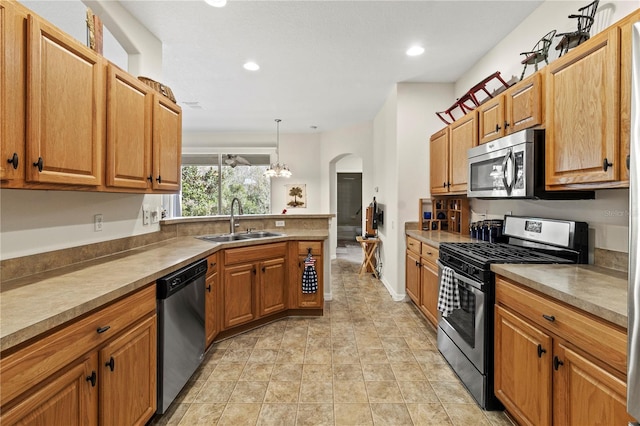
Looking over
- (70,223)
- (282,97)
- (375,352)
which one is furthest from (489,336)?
(282,97)

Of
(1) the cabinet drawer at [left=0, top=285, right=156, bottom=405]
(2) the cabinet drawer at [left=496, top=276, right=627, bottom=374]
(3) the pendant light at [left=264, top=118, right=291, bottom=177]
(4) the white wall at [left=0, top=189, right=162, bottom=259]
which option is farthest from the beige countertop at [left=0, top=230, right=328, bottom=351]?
(3) the pendant light at [left=264, top=118, right=291, bottom=177]

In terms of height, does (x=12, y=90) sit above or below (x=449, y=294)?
above

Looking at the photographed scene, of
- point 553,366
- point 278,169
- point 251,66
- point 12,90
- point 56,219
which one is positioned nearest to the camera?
point 12,90

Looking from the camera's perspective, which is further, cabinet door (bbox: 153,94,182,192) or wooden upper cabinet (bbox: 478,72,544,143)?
cabinet door (bbox: 153,94,182,192)

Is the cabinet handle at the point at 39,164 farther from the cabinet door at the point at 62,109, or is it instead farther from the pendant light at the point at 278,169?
the pendant light at the point at 278,169

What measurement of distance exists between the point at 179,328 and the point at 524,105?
2.78 metres

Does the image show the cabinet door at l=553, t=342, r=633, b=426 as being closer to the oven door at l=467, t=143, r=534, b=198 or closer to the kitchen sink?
the oven door at l=467, t=143, r=534, b=198

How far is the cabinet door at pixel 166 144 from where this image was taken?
2293 mm

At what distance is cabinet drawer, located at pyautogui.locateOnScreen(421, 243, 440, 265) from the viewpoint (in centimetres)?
295

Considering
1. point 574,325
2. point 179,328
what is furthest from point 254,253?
point 574,325

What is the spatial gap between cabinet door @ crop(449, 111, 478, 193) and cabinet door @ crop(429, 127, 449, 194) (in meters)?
0.10

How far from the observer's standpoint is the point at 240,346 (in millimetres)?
2820

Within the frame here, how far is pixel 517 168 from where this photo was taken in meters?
2.12

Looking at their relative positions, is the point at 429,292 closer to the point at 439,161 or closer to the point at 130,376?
the point at 439,161
